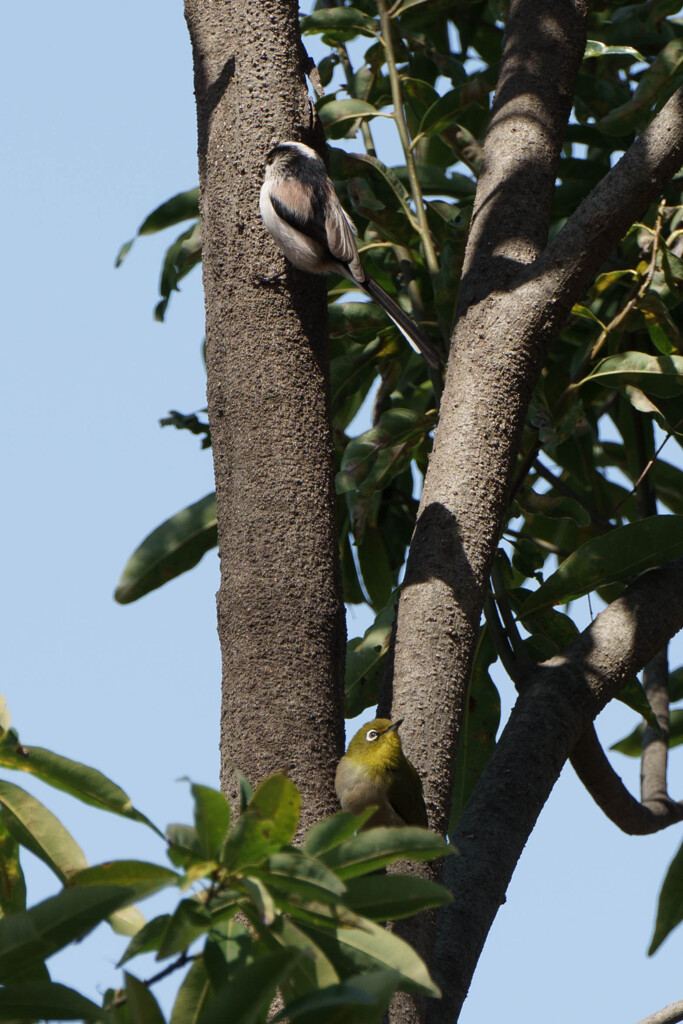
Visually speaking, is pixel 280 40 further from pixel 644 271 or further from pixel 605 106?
pixel 605 106

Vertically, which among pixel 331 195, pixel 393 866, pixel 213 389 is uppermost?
pixel 331 195

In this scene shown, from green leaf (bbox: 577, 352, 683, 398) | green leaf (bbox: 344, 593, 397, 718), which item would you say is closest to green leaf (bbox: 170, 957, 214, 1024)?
green leaf (bbox: 344, 593, 397, 718)

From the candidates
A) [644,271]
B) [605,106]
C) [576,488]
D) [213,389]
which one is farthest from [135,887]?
[605,106]

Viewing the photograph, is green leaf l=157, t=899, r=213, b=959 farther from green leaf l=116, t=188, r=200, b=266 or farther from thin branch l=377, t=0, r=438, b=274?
green leaf l=116, t=188, r=200, b=266

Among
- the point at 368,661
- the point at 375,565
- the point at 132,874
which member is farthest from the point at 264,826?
the point at 375,565

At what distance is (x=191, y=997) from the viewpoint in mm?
1406

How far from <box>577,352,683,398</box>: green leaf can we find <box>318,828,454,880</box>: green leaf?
2160 mm

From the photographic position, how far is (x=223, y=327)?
2.52 m

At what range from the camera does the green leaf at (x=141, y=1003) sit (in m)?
1.33

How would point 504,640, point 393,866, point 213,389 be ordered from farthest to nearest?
point 504,640, point 213,389, point 393,866

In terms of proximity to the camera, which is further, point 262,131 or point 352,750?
point 262,131

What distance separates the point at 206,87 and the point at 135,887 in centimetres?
206

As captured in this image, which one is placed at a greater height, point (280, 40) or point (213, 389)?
point (280, 40)

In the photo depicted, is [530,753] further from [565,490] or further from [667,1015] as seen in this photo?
[565,490]
